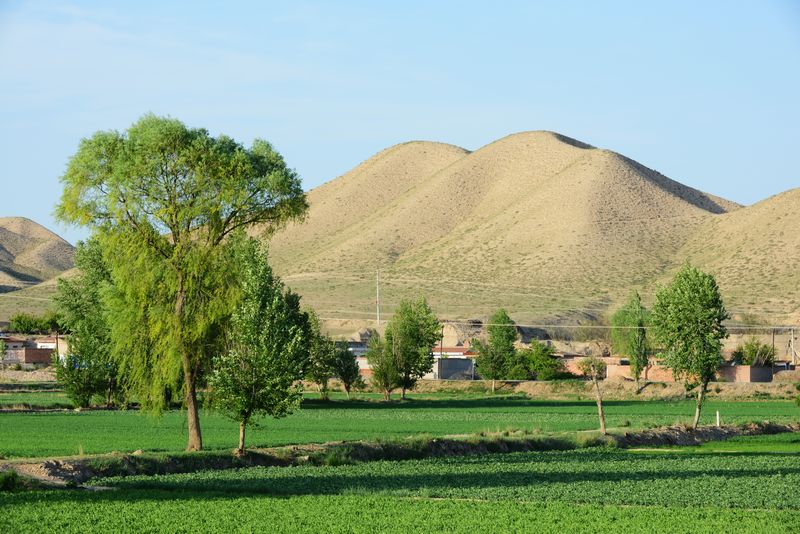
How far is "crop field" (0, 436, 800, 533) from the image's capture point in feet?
85.6

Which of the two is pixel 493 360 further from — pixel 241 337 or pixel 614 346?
pixel 241 337

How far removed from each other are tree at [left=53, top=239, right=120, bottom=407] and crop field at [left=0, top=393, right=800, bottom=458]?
8.10ft

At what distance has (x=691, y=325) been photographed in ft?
195

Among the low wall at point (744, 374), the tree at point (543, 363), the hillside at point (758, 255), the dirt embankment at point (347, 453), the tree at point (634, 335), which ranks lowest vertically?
the dirt embankment at point (347, 453)

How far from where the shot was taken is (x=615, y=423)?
198 feet

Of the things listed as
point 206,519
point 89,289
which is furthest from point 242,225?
point 89,289

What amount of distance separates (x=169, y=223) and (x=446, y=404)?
4664cm

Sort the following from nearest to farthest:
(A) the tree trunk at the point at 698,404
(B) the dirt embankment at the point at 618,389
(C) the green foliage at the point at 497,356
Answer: (A) the tree trunk at the point at 698,404, (B) the dirt embankment at the point at 618,389, (C) the green foliage at the point at 497,356

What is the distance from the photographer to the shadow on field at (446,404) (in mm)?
80562

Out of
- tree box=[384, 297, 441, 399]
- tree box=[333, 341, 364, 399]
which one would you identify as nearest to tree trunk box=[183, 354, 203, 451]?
tree box=[333, 341, 364, 399]

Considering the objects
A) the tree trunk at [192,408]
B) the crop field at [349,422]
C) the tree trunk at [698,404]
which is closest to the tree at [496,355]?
the crop field at [349,422]

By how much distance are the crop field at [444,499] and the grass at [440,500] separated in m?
0.03

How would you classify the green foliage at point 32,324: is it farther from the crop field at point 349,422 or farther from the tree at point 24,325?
the crop field at point 349,422

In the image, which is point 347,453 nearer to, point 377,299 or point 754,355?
point 754,355
